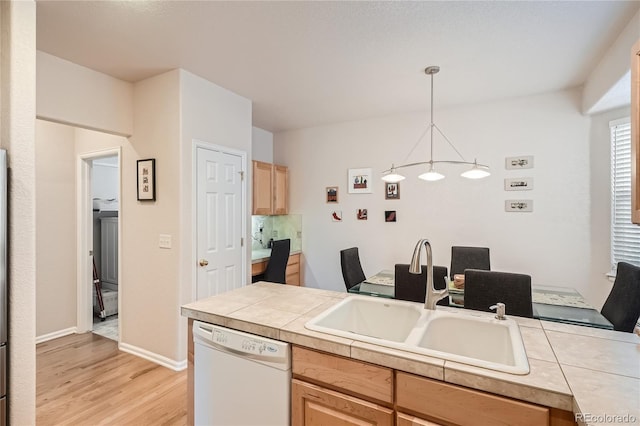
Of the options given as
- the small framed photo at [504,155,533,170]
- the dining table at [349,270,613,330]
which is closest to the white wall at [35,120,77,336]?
the dining table at [349,270,613,330]

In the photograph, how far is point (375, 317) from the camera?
5.80 feet

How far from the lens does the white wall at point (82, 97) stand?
8.18 feet

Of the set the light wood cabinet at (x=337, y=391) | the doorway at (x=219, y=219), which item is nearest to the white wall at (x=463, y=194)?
the doorway at (x=219, y=219)

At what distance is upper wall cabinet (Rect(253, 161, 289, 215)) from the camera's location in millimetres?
4102

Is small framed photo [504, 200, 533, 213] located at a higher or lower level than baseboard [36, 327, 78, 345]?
higher

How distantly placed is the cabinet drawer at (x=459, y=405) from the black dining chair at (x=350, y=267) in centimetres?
197

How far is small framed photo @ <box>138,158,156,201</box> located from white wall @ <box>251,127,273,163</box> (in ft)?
5.88

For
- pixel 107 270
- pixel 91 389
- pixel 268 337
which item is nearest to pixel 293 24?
pixel 268 337

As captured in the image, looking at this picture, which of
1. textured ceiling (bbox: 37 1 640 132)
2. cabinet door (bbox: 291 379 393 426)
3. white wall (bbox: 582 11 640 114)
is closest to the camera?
cabinet door (bbox: 291 379 393 426)

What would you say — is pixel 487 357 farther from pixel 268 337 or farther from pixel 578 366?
pixel 268 337

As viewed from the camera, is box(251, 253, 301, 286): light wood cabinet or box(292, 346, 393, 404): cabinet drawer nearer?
box(292, 346, 393, 404): cabinet drawer

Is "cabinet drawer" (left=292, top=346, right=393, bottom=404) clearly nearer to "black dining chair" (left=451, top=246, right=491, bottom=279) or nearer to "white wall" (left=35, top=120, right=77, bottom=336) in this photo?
"black dining chair" (left=451, top=246, right=491, bottom=279)

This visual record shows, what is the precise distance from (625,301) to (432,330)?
1.53 m

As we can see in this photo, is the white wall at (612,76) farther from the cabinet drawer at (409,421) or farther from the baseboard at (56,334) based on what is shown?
the baseboard at (56,334)
